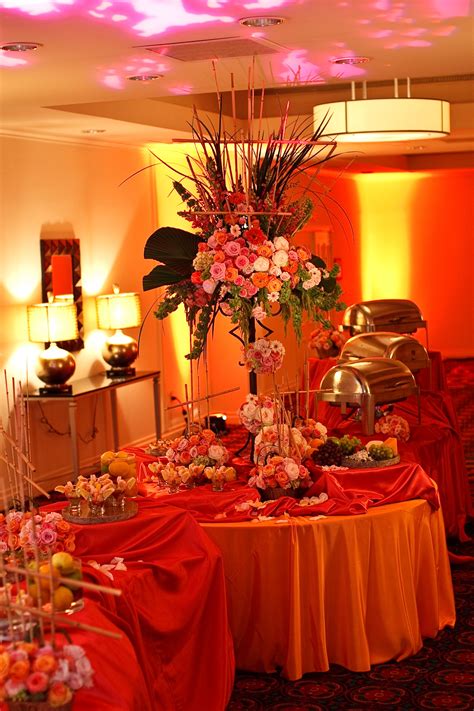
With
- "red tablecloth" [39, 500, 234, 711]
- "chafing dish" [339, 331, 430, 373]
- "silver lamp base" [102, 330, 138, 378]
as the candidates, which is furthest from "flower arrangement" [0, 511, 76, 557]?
"silver lamp base" [102, 330, 138, 378]

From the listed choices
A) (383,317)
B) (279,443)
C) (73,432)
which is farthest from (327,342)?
(279,443)

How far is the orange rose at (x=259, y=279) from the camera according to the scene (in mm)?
4211

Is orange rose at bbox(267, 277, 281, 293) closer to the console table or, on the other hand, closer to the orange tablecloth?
the orange tablecloth

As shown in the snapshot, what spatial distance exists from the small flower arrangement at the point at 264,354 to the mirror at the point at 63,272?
3.42 metres

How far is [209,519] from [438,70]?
8.54 ft

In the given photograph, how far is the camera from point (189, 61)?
4652mm

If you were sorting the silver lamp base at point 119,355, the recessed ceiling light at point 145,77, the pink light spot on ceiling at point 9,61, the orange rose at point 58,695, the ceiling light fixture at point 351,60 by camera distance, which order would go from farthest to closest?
the silver lamp base at point 119,355 → the recessed ceiling light at point 145,77 → the ceiling light fixture at point 351,60 → the pink light spot on ceiling at point 9,61 → the orange rose at point 58,695

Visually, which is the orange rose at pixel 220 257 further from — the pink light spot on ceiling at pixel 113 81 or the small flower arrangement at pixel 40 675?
the small flower arrangement at pixel 40 675

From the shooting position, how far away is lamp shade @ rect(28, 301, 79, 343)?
7117 mm

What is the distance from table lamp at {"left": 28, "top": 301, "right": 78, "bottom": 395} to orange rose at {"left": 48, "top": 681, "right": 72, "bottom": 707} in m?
5.01

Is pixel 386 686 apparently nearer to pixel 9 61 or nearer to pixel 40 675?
pixel 40 675

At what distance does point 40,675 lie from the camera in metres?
2.24

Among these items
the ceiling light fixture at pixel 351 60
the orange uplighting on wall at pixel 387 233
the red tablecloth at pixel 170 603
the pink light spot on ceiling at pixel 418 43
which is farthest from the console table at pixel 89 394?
the orange uplighting on wall at pixel 387 233

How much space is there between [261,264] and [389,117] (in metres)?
2.10
